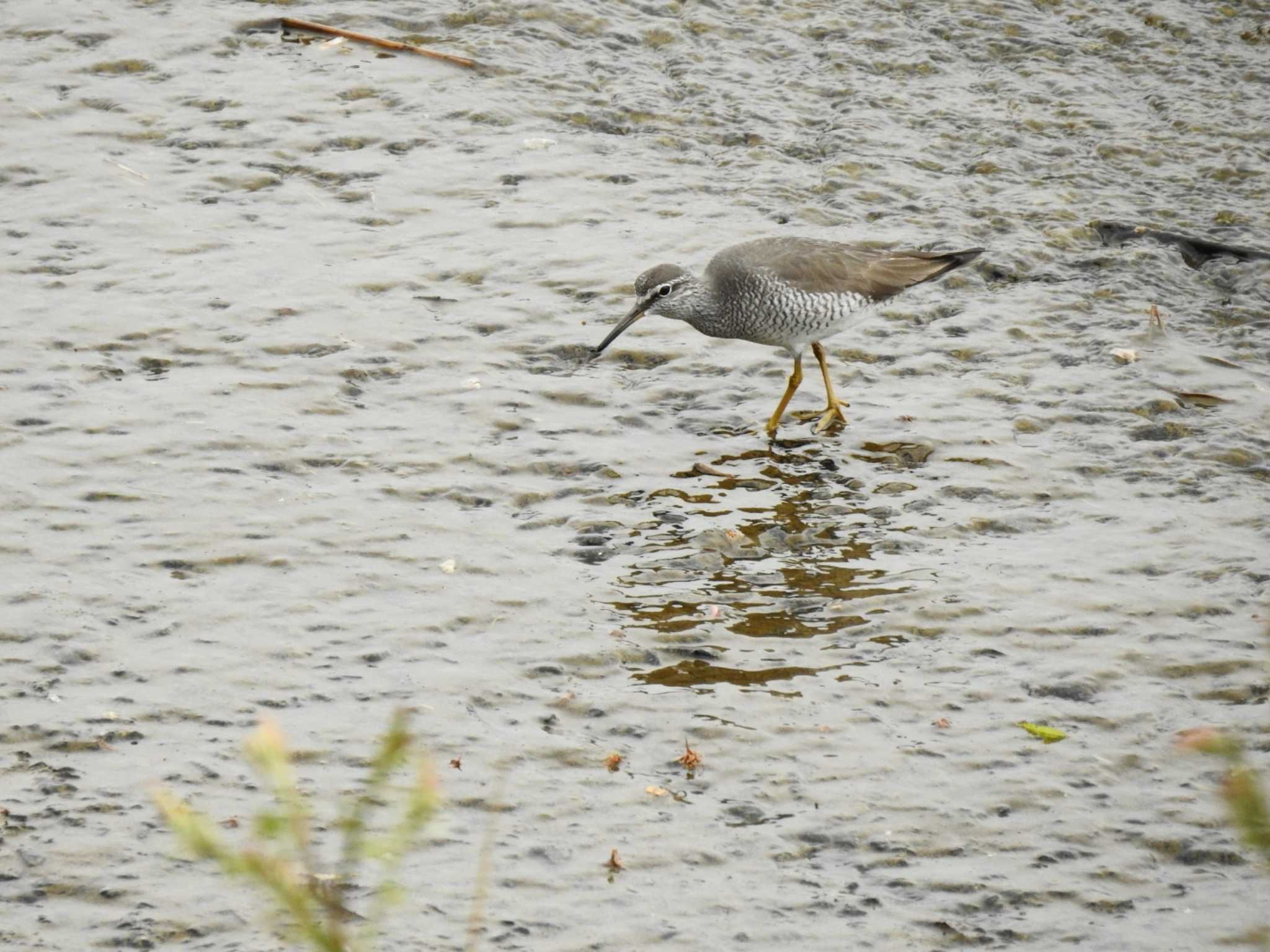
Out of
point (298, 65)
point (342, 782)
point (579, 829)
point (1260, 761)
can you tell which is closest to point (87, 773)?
point (342, 782)

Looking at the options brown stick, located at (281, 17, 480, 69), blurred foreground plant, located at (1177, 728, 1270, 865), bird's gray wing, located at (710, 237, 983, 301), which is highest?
blurred foreground plant, located at (1177, 728, 1270, 865)

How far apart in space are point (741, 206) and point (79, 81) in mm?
4539

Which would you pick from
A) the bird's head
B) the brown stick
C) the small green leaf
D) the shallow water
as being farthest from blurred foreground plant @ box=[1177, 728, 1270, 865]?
the brown stick

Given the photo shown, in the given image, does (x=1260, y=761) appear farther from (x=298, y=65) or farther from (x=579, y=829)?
(x=298, y=65)

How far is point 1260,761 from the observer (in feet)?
19.1

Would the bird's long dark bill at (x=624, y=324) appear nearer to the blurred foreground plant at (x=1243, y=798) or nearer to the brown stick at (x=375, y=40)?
the brown stick at (x=375, y=40)

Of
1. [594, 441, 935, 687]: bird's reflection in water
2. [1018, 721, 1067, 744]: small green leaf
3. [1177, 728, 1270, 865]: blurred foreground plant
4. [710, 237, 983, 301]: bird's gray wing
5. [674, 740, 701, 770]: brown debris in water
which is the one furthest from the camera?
[710, 237, 983, 301]: bird's gray wing

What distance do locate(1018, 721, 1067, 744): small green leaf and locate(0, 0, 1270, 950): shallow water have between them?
67mm

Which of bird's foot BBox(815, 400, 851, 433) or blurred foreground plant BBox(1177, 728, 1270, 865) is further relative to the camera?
bird's foot BBox(815, 400, 851, 433)

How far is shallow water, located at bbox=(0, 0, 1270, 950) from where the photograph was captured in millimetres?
5250

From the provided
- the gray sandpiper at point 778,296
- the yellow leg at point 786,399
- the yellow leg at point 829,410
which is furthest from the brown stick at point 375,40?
the yellow leg at point 829,410

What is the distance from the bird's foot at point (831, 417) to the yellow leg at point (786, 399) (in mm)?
208

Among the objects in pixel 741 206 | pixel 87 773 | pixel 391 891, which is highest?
pixel 391 891

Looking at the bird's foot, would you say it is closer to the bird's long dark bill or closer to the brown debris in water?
the bird's long dark bill
